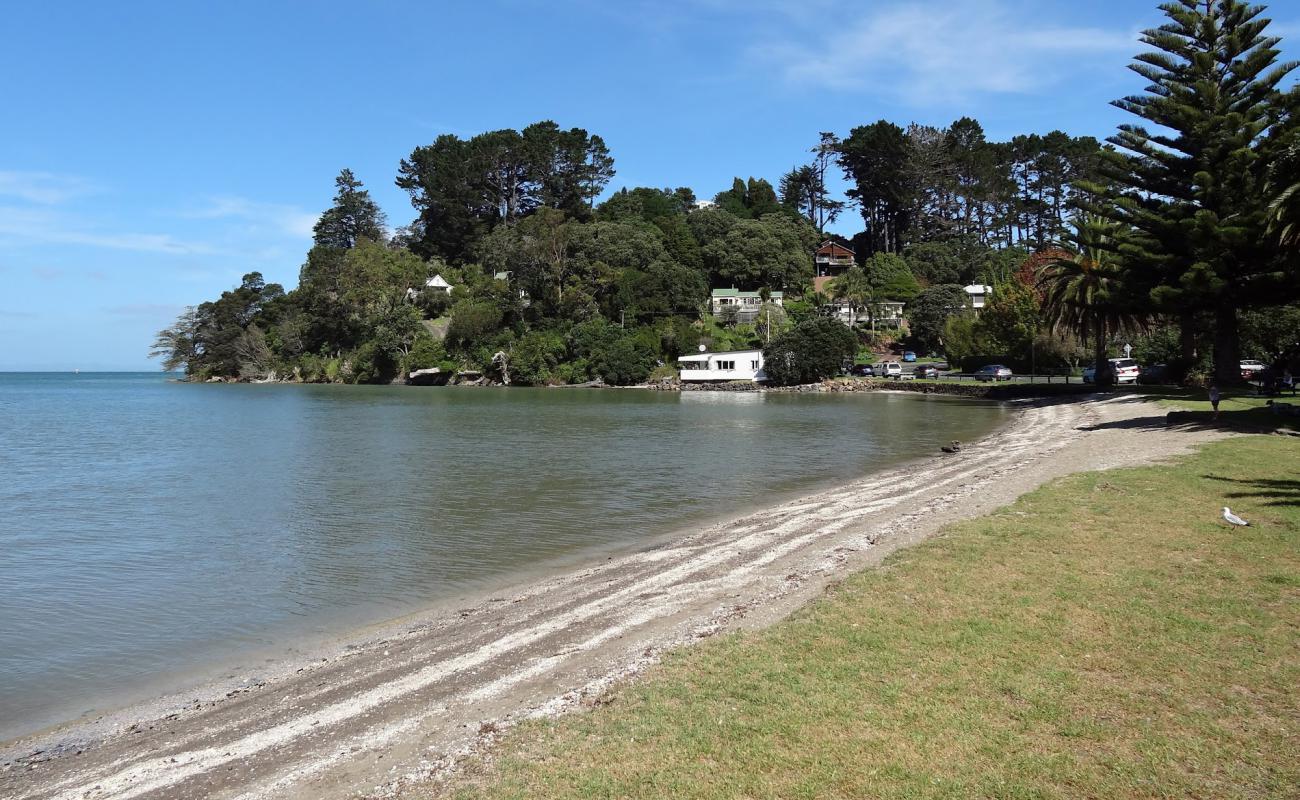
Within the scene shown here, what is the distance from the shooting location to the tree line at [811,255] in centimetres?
3047

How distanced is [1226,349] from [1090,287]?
9.88 meters

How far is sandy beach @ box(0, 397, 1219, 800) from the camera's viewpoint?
5512mm

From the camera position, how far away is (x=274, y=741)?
236 inches

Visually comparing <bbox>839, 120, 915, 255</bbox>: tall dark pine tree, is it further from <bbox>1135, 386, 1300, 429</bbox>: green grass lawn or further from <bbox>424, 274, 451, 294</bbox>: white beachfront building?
<bbox>1135, 386, 1300, 429</bbox>: green grass lawn

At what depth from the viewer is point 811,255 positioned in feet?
338

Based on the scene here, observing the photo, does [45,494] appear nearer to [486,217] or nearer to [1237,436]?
[1237,436]

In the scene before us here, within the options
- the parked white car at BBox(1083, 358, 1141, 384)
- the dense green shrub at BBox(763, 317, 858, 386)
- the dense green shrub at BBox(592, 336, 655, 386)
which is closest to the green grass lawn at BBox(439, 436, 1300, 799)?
the parked white car at BBox(1083, 358, 1141, 384)

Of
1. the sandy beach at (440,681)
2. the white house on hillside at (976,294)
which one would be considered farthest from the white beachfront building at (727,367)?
the sandy beach at (440,681)

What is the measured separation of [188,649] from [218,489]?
543 inches

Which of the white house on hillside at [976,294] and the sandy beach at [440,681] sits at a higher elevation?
the white house on hillside at [976,294]

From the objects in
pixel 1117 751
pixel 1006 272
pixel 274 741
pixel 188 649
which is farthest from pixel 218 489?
pixel 1006 272

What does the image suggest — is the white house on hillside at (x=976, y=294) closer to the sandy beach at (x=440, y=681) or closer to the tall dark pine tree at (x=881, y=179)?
the tall dark pine tree at (x=881, y=179)

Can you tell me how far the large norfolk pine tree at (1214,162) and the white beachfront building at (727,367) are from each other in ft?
140

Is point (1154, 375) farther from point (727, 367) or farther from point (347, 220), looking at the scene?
Answer: point (347, 220)
